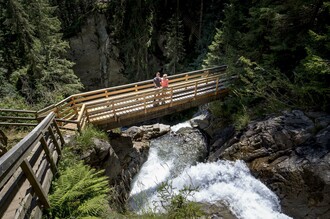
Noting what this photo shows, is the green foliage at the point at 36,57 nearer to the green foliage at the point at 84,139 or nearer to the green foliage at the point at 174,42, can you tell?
the green foliage at the point at 84,139

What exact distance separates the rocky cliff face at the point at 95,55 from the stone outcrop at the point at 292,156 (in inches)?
695

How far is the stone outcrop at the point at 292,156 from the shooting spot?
22.3 feet

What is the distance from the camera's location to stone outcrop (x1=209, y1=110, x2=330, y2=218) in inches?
268

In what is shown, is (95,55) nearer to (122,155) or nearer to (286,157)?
(122,155)

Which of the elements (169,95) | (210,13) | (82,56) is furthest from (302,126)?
(82,56)

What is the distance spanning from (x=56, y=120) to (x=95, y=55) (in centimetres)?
1966

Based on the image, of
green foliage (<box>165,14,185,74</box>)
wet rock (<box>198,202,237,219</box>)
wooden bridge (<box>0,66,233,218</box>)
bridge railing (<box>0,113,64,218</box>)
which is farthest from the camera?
green foliage (<box>165,14,185,74</box>)

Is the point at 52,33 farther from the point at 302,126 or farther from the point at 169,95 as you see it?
the point at 302,126

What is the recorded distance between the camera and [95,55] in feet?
83.2

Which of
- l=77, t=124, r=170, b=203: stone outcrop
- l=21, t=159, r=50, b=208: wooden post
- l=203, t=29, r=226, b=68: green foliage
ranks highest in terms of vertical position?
l=21, t=159, r=50, b=208: wooden post

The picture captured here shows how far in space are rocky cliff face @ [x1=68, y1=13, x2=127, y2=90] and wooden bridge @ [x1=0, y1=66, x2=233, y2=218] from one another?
1272 centimetres

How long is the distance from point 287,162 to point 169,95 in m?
6.32

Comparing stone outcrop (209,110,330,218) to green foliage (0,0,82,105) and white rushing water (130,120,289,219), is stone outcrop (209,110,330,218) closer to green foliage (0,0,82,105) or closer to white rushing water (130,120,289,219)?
white rushing water (130,120,289,219)

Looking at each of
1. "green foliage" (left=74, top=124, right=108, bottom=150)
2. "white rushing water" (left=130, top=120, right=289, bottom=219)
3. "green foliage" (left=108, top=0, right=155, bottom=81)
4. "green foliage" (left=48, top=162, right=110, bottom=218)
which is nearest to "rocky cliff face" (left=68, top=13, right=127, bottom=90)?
"green foliage" (left=108, top=0, right=155, bottom=81)
